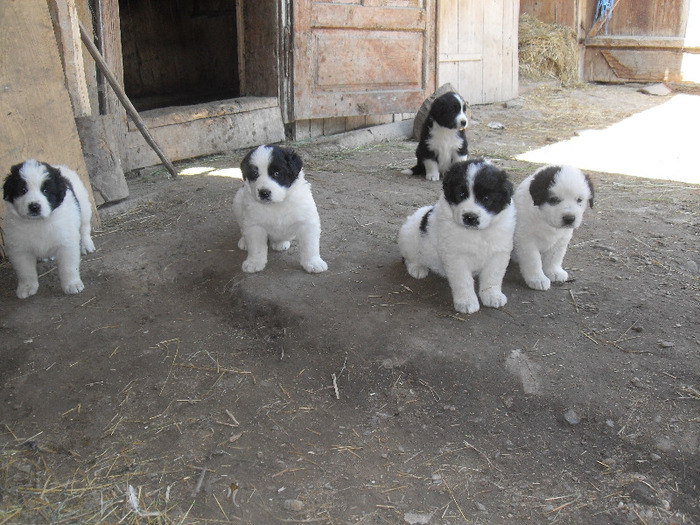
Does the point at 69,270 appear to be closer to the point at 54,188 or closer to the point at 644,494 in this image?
the point at 54,188

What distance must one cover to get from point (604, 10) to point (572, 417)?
574 inches

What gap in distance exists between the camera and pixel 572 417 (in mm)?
3311

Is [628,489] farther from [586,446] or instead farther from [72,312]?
[72,312]

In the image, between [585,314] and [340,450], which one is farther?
[585,314]

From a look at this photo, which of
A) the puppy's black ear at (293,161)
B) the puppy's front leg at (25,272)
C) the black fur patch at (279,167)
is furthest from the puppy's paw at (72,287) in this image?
the puppy's black ear at (293,161)

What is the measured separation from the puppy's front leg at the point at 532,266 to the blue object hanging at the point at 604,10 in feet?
43.0

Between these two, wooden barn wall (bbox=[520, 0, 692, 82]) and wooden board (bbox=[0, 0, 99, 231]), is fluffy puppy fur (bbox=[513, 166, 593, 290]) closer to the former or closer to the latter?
wooden board (bbox=[0, 0, 99, 231])

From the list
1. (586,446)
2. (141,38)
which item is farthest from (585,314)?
(141,38)

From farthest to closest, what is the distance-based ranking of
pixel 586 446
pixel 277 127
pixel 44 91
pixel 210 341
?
1. pixel 277 127
2. pixel 44 91
3. pixel 210 341
4. pixel 586 446

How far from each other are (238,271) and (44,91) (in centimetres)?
240

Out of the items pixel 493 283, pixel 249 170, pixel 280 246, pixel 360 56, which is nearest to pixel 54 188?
pixel 249 170

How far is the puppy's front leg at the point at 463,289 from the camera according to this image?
4129 mm

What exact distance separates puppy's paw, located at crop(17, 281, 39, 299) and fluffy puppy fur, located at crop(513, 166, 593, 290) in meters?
3.48

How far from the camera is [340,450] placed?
315 centimetres
